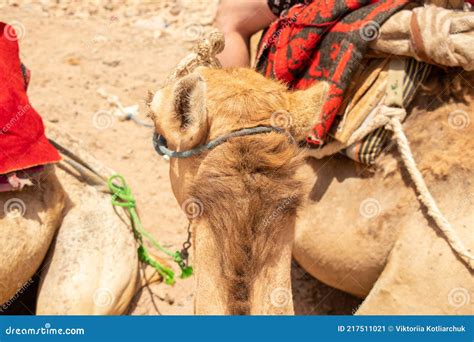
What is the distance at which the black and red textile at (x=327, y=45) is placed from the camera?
2.30 meters

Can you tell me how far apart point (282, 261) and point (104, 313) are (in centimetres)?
147

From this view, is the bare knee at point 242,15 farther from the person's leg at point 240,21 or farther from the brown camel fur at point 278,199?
the brown camel fur at point 278,199

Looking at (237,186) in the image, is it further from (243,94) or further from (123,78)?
(123,78)

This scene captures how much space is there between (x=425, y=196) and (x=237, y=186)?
95cm

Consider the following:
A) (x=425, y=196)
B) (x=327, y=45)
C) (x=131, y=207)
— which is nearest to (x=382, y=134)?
(x=425, y=196)


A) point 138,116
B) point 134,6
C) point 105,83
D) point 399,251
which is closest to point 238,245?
point 399,251

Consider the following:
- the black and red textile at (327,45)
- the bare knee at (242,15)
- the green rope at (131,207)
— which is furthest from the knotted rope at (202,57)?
the green rope at (131,207)

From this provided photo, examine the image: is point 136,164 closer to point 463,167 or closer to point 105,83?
point 105,83

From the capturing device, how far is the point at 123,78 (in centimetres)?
574

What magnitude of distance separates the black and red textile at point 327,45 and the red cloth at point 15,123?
3.40ft

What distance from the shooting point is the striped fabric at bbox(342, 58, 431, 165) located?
2297 millimetres

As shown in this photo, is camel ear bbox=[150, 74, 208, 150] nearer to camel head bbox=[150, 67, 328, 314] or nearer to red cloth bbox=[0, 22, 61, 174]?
camel head bbox=[150, 67, 328, 314]

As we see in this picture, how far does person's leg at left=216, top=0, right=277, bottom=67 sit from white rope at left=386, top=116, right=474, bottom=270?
0.88 meters

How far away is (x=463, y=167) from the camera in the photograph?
2180mm
